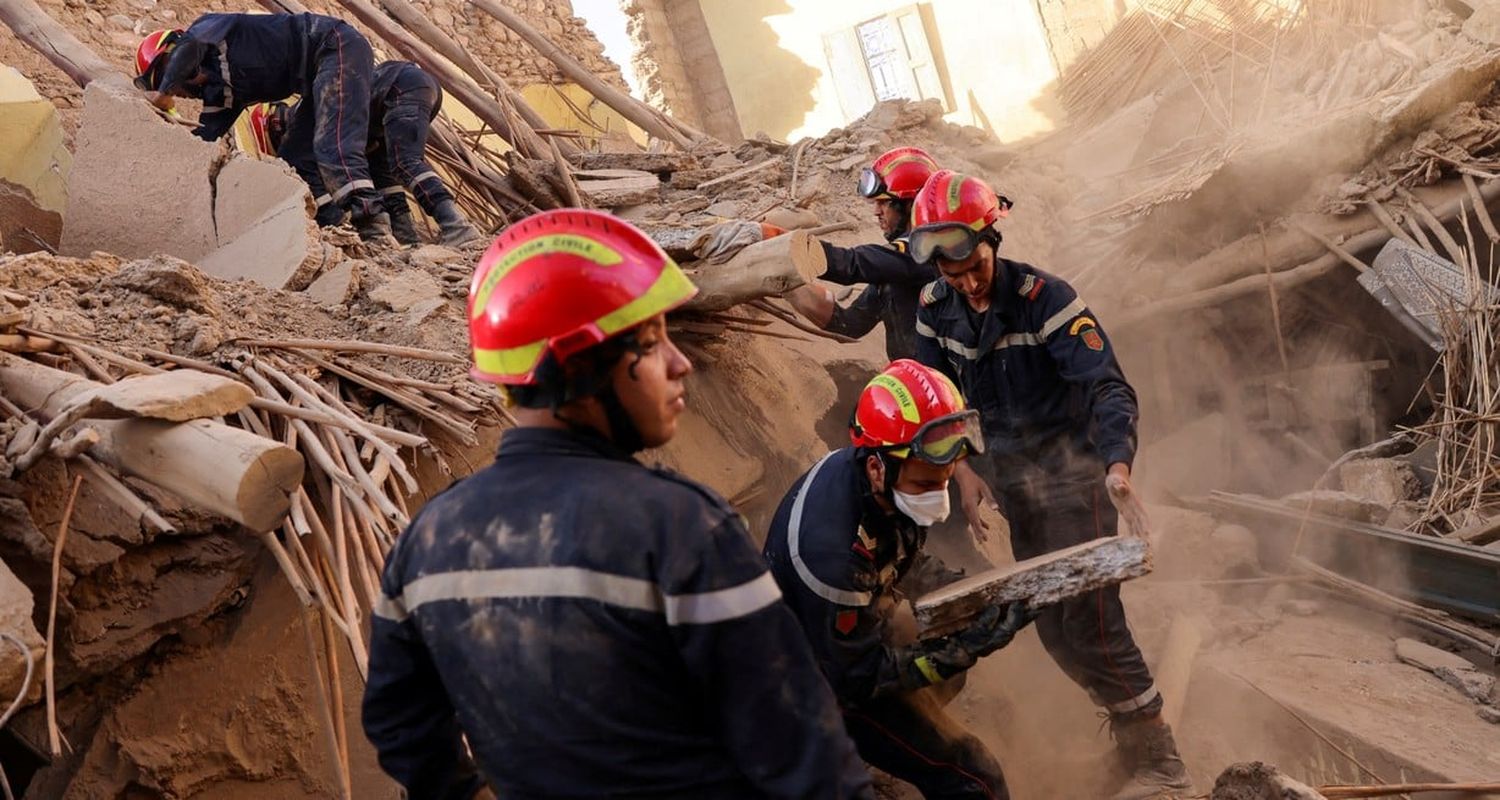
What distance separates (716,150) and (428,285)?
14.4ft

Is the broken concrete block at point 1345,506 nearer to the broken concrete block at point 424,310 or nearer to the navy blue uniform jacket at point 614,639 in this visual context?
the broken concrete block at point 424,310

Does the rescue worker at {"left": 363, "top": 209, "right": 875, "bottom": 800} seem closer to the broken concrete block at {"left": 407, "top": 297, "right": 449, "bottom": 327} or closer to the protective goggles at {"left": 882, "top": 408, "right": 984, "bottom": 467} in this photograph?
the protective goggles at {"left": 882, "top": 408, "right": 984, "bottom": 467}

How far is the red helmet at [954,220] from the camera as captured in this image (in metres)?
4.15

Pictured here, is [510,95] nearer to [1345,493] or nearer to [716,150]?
[716,150]

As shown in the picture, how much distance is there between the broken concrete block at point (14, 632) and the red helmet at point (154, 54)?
4.05 m

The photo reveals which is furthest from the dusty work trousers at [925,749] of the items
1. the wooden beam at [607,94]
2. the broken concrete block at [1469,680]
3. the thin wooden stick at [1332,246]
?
the wooden beam at [607,94]

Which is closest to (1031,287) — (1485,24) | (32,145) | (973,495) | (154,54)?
(973,495)

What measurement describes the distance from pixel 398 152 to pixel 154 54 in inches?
51.0

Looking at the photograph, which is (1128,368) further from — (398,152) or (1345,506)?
(398,152)

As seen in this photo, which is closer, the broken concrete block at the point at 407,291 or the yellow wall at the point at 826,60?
the broken concrete block at the point at 407,291

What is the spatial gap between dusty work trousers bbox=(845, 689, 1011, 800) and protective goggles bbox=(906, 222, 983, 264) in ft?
5.43

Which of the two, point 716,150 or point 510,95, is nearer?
point 510,95

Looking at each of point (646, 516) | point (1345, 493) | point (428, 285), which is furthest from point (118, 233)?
point (1345, 493)

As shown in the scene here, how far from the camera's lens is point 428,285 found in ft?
15.3
